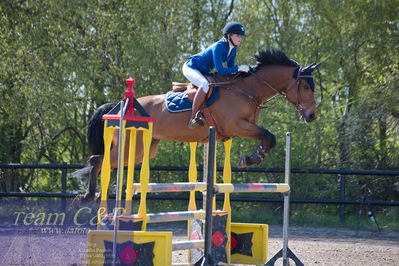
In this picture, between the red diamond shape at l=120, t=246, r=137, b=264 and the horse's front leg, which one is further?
the horse's front leg

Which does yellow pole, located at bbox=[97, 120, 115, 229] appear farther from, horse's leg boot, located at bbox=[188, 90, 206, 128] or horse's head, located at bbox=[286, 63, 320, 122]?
horse's head, located at bbox=[286, 63, 320, 122]

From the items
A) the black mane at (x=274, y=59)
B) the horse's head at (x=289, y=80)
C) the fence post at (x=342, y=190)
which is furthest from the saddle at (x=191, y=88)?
the fence post at (x=342, y=190)

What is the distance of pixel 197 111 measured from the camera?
5535 millimetres

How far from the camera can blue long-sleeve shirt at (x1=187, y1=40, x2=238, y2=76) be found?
5.42 m

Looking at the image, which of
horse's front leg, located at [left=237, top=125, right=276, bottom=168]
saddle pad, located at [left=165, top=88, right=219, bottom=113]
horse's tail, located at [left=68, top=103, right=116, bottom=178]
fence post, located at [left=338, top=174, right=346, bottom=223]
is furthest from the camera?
fence post, located at [left=338, top=174, right=346, bottom=223]

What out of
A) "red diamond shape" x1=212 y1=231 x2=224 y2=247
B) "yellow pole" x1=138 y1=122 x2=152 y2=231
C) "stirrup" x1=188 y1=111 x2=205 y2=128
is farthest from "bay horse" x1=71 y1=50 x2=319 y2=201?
"yellow pole" x1=138 y1=122 x2=152 y2=231

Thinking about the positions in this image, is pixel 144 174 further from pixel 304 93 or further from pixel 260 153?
pixel 304 93

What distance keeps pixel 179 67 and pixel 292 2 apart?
2.74 m

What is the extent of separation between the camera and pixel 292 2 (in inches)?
447

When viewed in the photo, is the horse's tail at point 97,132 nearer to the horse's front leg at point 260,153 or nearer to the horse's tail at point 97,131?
Result: the horse's tail at point 97,131

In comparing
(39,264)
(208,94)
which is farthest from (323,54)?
(39,264)

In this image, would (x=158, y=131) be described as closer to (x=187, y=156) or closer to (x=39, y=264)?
(x=39, y=264)

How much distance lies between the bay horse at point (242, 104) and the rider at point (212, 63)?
139 mm

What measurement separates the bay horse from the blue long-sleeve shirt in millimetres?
140
